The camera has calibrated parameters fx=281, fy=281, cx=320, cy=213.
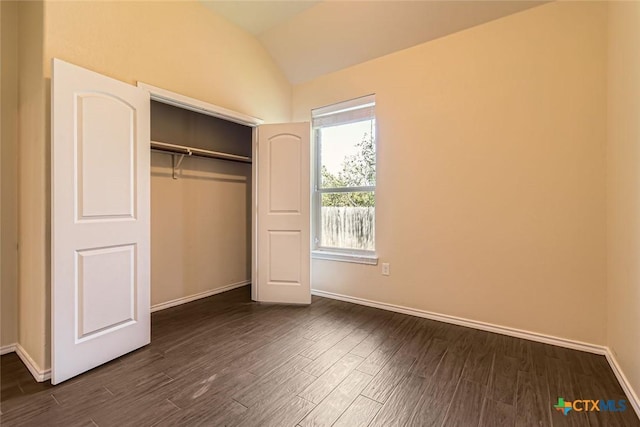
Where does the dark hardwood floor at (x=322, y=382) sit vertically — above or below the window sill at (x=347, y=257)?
below

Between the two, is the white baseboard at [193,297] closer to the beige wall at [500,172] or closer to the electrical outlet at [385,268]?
the beige wall at [500,172]

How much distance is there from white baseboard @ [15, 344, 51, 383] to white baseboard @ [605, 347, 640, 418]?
341 cm

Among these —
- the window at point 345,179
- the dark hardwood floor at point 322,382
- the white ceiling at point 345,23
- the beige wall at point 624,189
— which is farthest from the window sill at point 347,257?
the white ceiling at point 345,23

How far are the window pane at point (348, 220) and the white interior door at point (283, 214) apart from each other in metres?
0.48

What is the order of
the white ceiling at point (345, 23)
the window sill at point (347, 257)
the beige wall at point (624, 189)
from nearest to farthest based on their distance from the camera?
1. the beige wall at point (624, 189)
2. the white ceiling at point (345, 23)
3. the window sill at point (347, 257)

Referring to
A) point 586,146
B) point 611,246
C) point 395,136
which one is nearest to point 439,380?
point 611,246

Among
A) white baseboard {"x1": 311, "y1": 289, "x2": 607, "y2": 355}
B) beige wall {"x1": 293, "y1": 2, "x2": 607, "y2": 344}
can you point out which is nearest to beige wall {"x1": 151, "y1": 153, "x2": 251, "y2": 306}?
white baseboard {"x1": 311, "y1": 289, "x2": 607, "y2": 355}

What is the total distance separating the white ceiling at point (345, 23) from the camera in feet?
8.15

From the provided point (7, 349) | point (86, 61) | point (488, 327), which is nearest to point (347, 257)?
point (488, 327)

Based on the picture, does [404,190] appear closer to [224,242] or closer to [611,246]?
[611,246]

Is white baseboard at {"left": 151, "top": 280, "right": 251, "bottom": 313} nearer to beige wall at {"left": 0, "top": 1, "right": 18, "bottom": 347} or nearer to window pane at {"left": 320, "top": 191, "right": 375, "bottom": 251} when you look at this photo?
beige wall at {"left": 0, "top": 1, "right": 18, "bottom": 347}

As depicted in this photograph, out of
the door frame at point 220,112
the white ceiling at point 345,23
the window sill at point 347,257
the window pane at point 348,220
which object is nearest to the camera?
the door frame at point 220,112

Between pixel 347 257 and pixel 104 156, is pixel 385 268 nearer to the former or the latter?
pixel 347 257

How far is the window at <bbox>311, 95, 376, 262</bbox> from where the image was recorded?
322 centimetres
